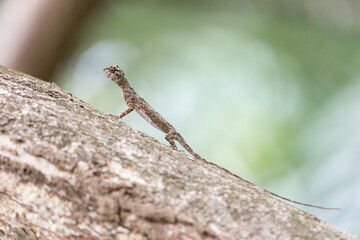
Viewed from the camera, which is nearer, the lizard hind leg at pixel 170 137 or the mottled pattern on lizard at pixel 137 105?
the lizard hind leg at pixel 170 137

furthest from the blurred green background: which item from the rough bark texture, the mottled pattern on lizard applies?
the rough bark texture

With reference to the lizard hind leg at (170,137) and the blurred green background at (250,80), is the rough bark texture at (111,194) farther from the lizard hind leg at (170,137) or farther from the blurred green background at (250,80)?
the blurred green background at (250,80)

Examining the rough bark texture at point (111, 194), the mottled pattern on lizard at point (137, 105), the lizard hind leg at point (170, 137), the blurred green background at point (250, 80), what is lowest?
the rough bark texture at point (111, 194)

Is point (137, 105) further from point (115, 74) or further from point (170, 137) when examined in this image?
point (170, 137)

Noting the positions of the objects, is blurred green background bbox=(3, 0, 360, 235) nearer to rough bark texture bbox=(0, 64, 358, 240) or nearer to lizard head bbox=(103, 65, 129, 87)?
lizard head bbox=(103, 65, 129, 87)

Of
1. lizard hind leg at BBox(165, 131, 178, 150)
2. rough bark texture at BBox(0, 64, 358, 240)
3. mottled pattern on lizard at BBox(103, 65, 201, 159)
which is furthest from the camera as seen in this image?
mottled pattern on lizard at BBox(103, 65, 201, 159)

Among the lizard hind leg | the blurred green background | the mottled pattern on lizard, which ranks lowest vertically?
the lizard hind leg

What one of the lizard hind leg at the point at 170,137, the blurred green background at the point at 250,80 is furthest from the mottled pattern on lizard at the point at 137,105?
the blurred green background at the point at 250,80
